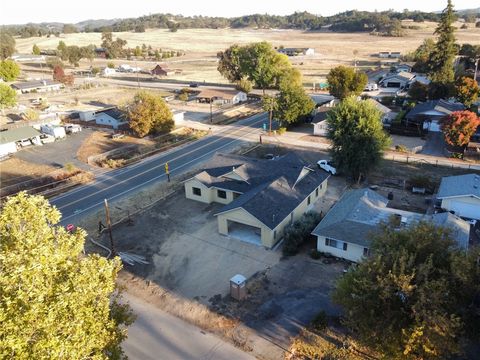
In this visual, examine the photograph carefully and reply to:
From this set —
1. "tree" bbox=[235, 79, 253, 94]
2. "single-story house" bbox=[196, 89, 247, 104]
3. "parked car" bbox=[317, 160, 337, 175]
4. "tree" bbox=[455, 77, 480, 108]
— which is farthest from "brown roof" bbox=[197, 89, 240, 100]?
"tree" bbox=[455, 77, 480, 108]

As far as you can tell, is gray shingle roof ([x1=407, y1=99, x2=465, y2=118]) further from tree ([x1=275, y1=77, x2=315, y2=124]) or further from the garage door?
the garage door

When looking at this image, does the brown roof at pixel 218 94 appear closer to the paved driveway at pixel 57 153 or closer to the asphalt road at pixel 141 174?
the asphalt road at pixel 141 174

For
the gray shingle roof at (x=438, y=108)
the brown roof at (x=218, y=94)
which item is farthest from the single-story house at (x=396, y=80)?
the brown roof at (x=218, y=94)

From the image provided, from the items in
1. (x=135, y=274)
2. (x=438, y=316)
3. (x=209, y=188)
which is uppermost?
(x=438, y=316)

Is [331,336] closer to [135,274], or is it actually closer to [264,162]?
[135,274]

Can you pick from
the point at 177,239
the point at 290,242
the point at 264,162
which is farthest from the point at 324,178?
the point at 177,239

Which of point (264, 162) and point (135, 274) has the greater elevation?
point (264, 162)
